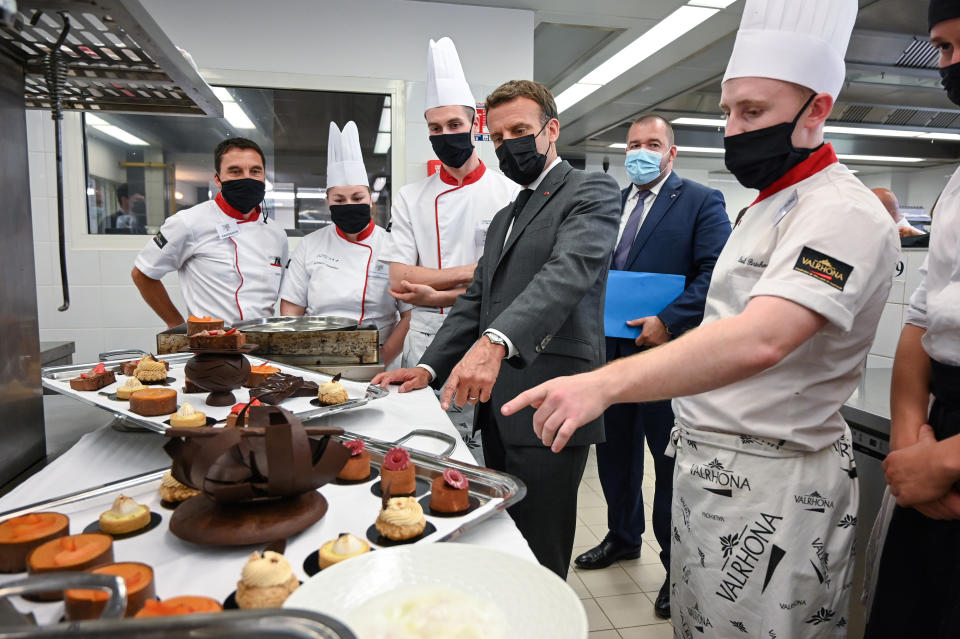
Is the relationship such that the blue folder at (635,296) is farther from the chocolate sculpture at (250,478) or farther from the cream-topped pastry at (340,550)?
the cream-topped pastry at (340,550)

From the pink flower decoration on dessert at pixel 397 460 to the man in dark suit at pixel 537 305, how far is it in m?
0.41

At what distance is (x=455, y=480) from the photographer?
95 centimetres

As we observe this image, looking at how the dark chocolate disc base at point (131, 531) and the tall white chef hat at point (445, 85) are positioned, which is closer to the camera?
the dark chocolate disc base at point (131, 531)

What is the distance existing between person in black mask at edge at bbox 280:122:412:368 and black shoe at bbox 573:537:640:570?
1.31 metres

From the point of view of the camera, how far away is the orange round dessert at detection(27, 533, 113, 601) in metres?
0.68

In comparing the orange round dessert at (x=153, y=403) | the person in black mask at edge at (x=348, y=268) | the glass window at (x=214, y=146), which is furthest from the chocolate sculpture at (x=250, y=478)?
the glass window at (x=214, y=146)

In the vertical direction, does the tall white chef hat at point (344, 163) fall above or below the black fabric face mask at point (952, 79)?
above

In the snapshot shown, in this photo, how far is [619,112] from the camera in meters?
7.03

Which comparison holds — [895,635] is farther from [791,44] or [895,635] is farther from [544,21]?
[544,21]

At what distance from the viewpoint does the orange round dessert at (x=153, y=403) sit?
4.41 ft

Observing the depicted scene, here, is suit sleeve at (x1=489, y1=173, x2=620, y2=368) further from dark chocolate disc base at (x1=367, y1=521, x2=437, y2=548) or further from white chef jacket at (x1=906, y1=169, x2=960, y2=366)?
white chef jacket at (x1=906, y1=169, x2=960, y2=366)

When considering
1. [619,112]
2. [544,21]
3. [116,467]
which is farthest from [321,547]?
[619,112]

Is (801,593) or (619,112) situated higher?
(619,112)

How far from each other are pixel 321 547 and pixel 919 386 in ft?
4.12
